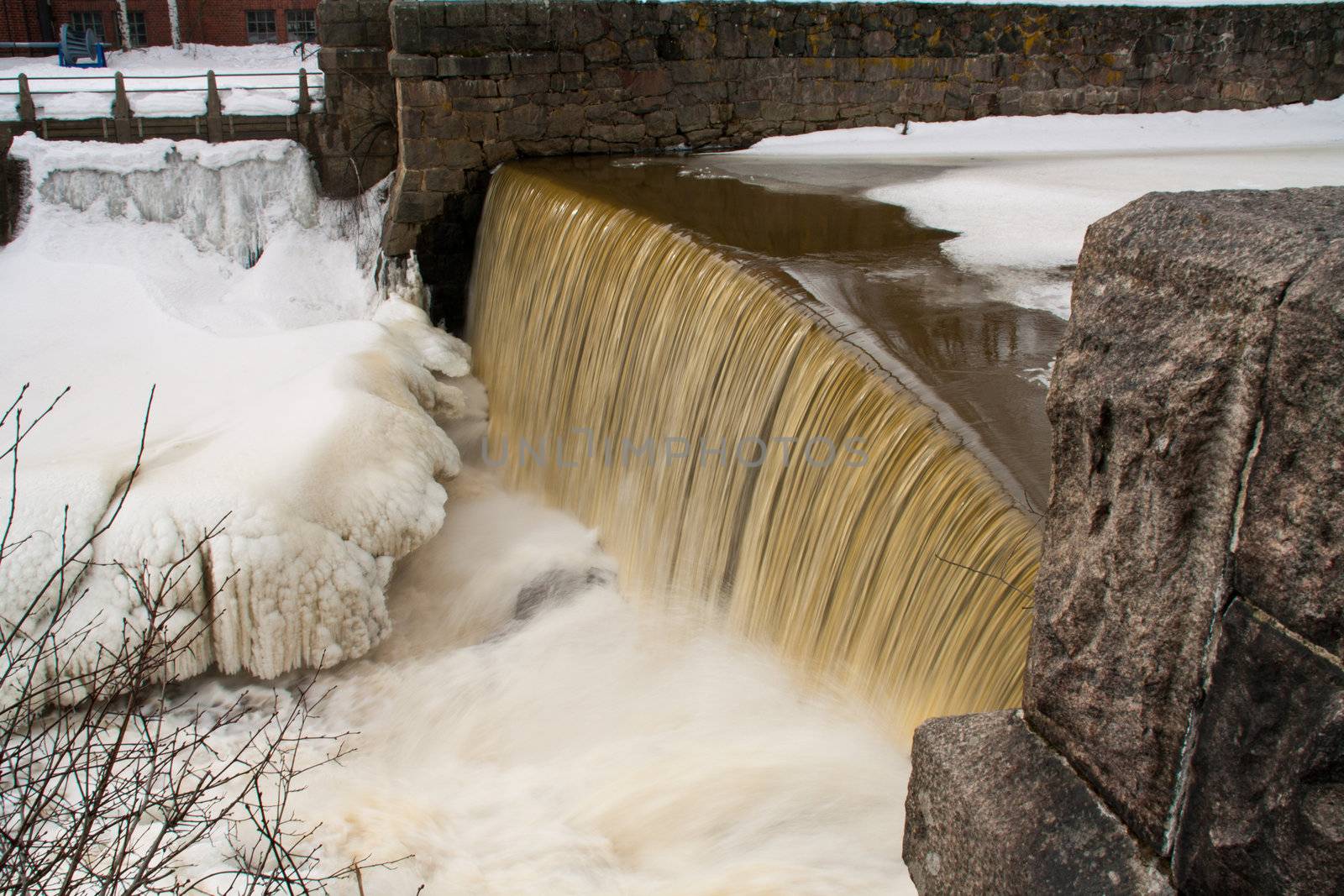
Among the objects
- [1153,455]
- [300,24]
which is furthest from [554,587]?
[300,24]

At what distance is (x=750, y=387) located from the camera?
4.91 meters

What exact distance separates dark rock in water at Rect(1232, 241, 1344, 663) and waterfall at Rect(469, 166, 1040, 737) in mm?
1978

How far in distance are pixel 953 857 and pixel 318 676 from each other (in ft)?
14.4

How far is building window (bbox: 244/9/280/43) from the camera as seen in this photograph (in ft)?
70.3

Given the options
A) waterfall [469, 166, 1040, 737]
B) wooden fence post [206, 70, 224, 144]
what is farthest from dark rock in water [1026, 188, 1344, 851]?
wooden fence post [206, 70, 224, 144]

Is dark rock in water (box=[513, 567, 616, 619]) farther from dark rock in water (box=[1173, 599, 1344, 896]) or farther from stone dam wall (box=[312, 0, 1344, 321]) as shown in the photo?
dark rock in water (box=[1173, 599, 1344, 896])

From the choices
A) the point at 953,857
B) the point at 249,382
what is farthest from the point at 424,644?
the point at 953,857

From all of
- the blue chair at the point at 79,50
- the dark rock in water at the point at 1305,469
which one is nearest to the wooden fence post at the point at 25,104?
the blue chair at the point at 79,50

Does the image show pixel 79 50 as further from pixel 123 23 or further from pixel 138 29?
pixel 138 29

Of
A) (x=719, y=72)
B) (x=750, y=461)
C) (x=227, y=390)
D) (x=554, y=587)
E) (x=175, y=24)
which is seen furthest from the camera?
(x=175, y=24)

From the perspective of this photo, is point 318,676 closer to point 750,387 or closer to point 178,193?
point 750,387

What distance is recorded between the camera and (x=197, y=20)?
21.3 m

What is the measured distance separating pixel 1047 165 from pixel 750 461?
15.7ft

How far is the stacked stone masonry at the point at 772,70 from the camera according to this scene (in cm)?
843
